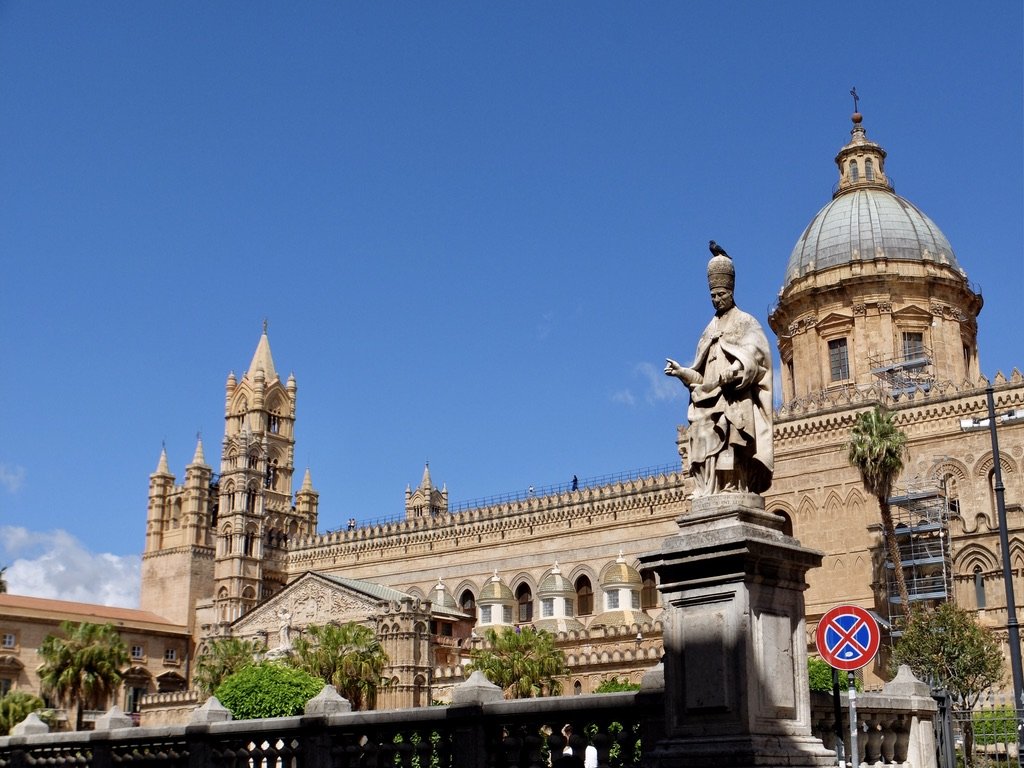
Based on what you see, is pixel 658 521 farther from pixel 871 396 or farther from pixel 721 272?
pixel 721 272

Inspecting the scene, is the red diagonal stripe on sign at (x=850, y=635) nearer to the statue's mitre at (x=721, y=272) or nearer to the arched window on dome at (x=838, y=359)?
the statue's mitre at (x=721, y=272)

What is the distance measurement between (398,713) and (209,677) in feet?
165

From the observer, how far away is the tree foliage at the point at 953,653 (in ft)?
118

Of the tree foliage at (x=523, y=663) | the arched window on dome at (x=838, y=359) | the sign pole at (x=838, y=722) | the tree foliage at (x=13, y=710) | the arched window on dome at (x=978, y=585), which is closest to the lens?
the sign pole at (x=838, y=722)

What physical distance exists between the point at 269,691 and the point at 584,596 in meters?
20.4

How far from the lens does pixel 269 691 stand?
1756 inches

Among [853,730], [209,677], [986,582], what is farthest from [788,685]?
[209,677]

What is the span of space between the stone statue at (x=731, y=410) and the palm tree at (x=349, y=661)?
43862 millimetres

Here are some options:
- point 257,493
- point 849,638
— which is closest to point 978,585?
point 849,638

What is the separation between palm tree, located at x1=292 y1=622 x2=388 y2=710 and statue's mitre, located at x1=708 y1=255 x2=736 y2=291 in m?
→ 44.0

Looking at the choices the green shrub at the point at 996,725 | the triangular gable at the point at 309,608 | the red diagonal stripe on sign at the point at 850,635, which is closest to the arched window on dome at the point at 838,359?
the triangular gable at the point at 309,608

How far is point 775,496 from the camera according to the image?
166 ft

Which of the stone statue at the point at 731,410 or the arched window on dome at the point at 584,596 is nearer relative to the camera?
the stone statue at the point at 731,410

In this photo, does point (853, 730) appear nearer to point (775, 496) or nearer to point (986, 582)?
point (986, 582)
